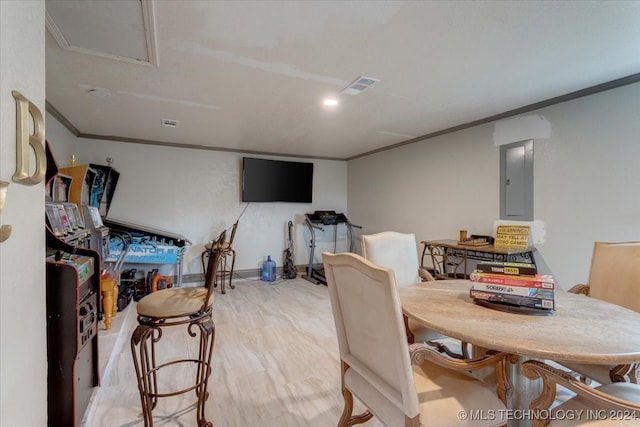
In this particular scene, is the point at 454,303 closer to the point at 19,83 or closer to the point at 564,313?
the point at 564,313

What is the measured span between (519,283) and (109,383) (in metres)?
2.67

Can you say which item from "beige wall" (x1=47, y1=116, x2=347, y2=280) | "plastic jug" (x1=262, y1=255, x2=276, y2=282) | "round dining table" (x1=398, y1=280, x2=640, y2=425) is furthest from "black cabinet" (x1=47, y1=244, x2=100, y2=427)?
"plastic jug" (x1=262, y1=255, x2=276, y2=282)

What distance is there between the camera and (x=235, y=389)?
2.04 metres

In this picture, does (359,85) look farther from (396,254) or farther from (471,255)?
(471,255)

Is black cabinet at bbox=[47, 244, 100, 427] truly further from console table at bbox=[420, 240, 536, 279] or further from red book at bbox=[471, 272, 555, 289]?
console table at bbox=[420, 240, 536, 279]

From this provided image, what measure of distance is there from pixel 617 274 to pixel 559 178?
139 centimetres

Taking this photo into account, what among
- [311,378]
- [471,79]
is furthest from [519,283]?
[471,79]

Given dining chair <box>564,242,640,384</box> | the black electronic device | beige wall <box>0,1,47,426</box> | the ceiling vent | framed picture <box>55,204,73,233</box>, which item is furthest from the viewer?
the black electronic device

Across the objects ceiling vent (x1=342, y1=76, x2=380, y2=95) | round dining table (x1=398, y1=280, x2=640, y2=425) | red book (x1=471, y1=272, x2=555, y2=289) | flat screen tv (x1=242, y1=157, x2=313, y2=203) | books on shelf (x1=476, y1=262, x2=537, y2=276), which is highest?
ceiling vent (x1=342, y1=76, x2=380, y2=95)

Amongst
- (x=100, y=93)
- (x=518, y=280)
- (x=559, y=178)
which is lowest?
(x=518, y=280)

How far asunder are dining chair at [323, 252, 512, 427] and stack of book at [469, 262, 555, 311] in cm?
30

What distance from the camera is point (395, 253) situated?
2219 millimetres

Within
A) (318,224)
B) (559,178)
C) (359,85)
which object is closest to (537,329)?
(359,85)

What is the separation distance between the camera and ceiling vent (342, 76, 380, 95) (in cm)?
238
